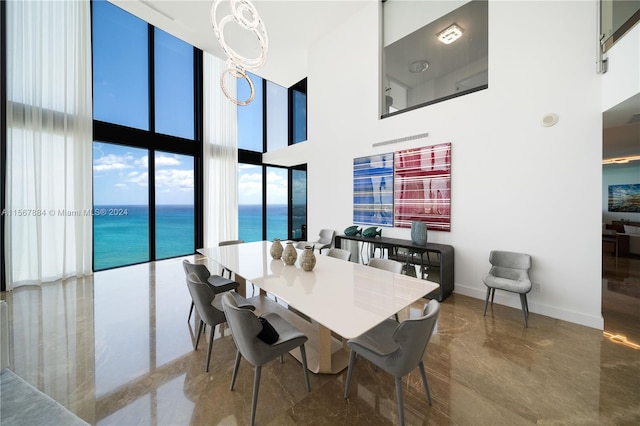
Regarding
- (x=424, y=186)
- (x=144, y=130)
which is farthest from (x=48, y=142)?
(x=424, y=186)

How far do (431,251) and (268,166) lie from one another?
5.64 metres

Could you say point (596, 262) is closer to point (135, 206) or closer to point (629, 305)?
point (629, 305)

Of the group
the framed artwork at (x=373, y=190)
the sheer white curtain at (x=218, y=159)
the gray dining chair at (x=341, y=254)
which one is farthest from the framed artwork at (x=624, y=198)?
the sheer white curtain at (x=218, y=159)

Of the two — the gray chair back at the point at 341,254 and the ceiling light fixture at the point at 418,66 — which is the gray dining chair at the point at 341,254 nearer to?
the gray chair back at the point at 341,254

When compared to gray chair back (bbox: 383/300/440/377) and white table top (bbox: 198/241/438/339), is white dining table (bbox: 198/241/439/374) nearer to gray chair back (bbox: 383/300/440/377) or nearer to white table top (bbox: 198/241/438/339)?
white table top (bbox: 198/241/438/339)

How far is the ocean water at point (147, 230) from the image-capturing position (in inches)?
191

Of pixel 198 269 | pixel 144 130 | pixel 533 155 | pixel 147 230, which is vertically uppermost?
pixel 144 130

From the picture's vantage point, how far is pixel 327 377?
1.87 metres

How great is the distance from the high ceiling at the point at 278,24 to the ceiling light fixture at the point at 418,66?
1564 millimetres

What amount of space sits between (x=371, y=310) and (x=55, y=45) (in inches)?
252

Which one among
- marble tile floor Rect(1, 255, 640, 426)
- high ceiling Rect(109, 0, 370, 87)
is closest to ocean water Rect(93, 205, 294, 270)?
marble tile floor Rect(1, 255, 640, 426)

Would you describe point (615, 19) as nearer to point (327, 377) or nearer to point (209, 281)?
point (327, 377)

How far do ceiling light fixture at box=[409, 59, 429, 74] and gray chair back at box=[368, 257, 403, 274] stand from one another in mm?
3690

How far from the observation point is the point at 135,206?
17.0ft
